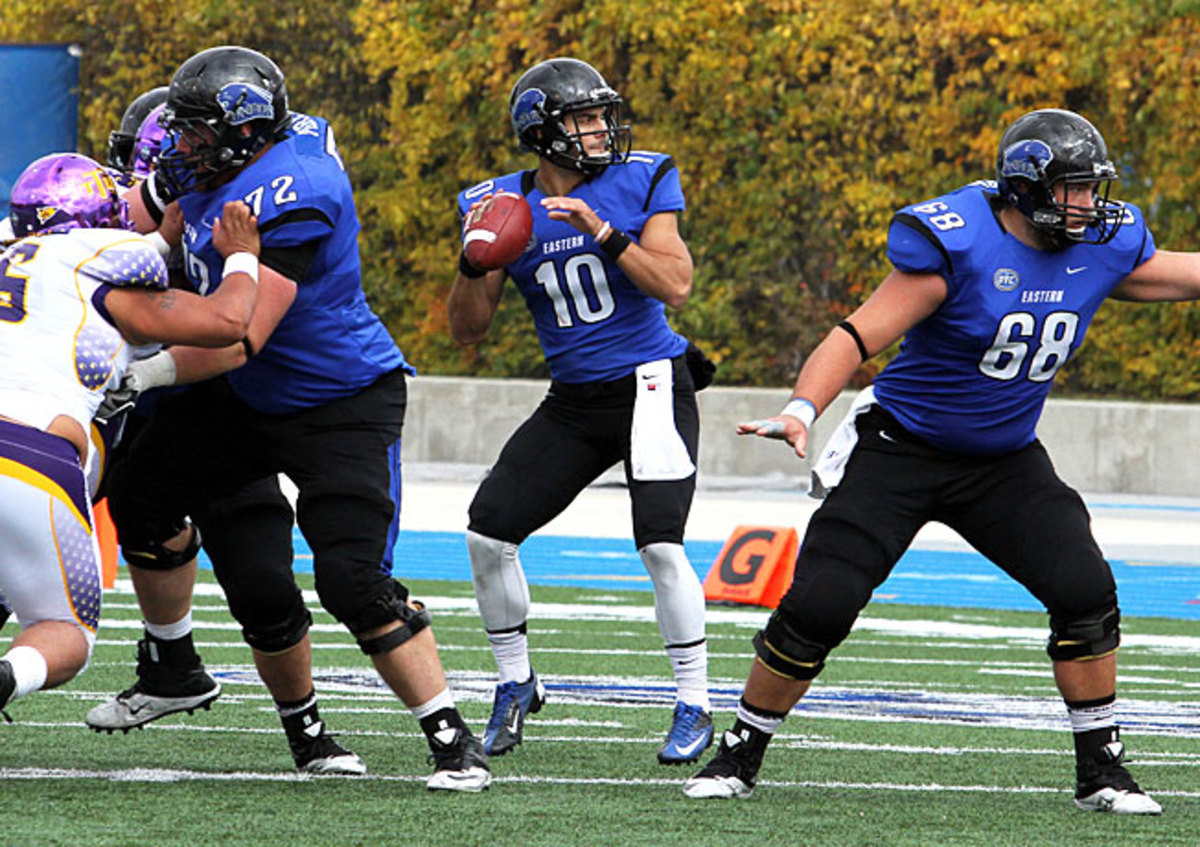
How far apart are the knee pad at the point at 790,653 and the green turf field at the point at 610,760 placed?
0.31 meters

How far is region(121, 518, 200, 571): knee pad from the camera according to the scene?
6184mm

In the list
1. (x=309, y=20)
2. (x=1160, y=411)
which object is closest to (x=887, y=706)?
(x=1160, y=411)

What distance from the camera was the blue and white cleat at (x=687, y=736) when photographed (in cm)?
618

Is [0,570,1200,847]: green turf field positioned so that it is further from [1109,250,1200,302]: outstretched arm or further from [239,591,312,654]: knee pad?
[1109,250,1200,302]: outstretched arm

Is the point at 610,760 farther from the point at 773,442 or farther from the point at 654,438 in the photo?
the point at 773,442

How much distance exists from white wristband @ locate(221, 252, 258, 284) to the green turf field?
1181 millimetres

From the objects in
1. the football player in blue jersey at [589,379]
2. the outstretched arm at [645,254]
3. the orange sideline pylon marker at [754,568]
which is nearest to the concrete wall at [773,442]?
the orange sideline pylon marker at [754,568]

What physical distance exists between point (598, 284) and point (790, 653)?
1422 mm

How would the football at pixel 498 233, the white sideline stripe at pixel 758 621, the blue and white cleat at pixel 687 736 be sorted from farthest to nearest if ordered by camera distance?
the white sideline stripe at pixel 758 621 < the football at pixel 498 233 < the blue and white cleat at pixel 687 736

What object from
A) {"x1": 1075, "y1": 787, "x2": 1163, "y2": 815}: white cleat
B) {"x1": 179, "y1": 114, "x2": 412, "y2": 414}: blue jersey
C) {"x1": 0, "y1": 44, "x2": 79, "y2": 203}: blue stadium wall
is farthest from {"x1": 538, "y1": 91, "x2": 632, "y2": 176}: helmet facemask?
{"x1": 0, "y1": 44, "x2": 79, "y2": 203}: blue stadium wall

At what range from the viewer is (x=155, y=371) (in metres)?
5.41

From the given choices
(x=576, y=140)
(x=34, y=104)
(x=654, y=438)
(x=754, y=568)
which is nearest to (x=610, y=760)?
(x=654, y=438)

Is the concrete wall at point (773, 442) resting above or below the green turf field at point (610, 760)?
below

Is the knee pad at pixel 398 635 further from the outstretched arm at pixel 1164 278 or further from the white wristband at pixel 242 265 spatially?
the outstretched arm at pixel 1164 278
